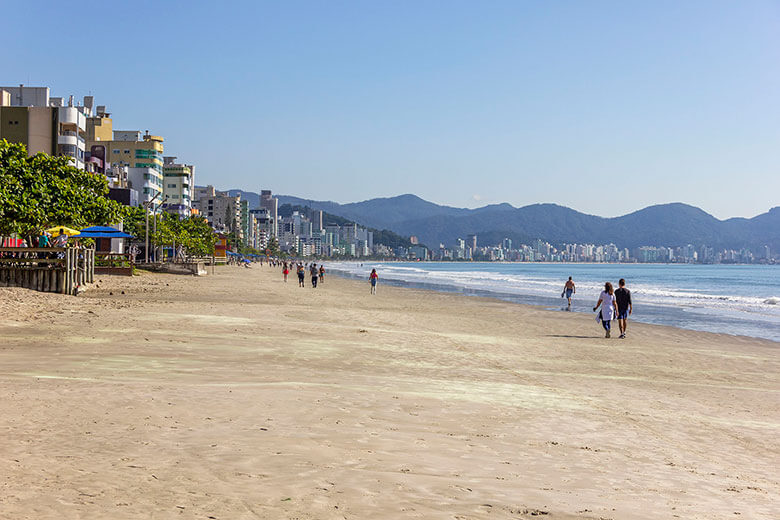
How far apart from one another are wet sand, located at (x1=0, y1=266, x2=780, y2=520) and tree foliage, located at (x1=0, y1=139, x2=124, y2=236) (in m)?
16.9

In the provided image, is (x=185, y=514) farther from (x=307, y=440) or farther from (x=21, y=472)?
(x=307, y=440)

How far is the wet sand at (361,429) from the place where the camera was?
17.9ft

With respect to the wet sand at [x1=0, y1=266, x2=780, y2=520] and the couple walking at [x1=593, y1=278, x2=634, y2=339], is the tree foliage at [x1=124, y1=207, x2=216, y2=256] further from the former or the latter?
the wet sand at [x1=0, y1=266, x2=780, y2=520]

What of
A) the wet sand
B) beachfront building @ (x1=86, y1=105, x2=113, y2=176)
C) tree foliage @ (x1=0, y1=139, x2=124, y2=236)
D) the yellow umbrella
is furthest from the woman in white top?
beachfront building @ (x1=86, y1=105, x2=113, y2=176)

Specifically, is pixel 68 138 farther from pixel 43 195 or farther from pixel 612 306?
pixel 612 306

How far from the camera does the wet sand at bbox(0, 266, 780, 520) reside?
5445mm

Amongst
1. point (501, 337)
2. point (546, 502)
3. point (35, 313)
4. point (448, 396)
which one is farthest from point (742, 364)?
point (35, 313)

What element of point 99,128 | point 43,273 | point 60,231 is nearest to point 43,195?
point 60,231

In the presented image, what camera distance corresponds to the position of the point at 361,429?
25.9ft

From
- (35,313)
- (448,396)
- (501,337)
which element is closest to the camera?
(448,396)

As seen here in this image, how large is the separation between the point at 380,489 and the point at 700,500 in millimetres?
2849

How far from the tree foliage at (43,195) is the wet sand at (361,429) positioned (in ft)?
55.6

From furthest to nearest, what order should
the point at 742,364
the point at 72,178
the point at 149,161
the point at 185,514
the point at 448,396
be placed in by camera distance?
the point at 149,161
the point at 72,178
the point at 742,364
the point at 448,396
the point at 185,514

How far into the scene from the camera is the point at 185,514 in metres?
4.85
